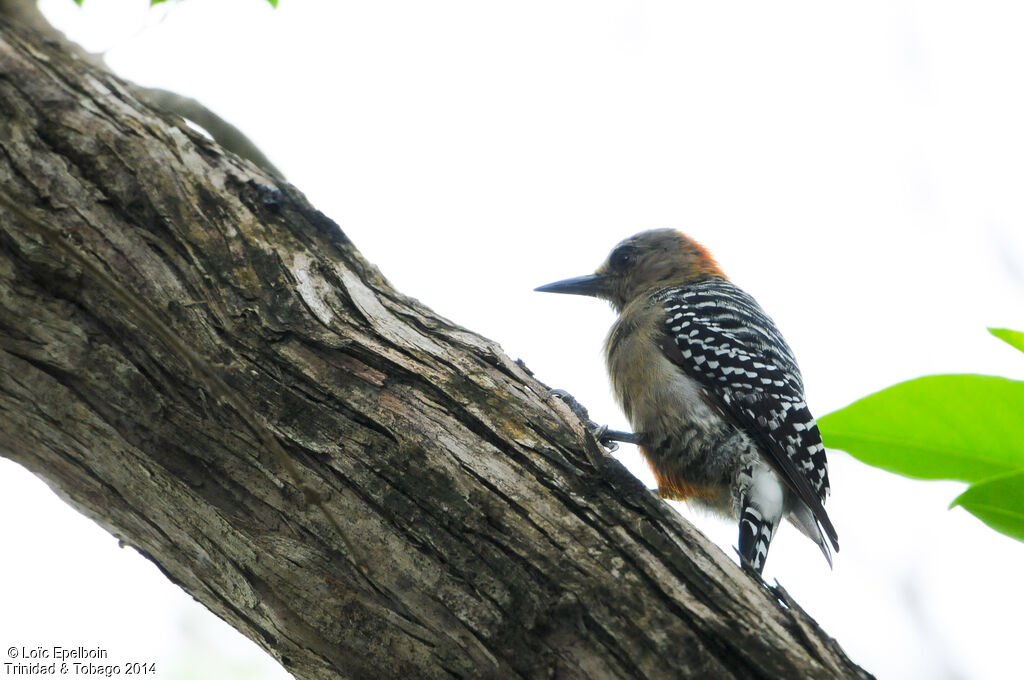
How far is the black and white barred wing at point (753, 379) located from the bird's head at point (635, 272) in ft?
2.57

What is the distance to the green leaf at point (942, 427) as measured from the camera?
2070 mm

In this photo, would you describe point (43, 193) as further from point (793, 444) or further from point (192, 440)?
point (793, 444)

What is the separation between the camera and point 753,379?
4.50 metres

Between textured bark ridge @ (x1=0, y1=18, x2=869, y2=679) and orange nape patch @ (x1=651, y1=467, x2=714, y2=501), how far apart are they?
2.00 metres

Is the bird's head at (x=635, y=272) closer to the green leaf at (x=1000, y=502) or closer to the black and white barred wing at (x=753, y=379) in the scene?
the black and white barred wing at (x=753, y=379)

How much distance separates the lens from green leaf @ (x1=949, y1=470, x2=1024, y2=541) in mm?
1920

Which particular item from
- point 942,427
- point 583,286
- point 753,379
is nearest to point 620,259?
point 583,286

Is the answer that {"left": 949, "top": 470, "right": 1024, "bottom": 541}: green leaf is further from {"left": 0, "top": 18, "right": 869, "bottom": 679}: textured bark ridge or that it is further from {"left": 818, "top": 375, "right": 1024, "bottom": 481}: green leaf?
{"left": 0, "top": 18, "right": 869, "bottom": 679}: textured bark ridge

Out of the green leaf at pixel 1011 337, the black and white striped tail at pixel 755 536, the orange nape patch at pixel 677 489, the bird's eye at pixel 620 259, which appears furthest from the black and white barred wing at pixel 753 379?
the green leaf at pixel 1011 337

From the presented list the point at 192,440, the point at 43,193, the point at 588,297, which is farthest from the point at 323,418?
the point at 588,297

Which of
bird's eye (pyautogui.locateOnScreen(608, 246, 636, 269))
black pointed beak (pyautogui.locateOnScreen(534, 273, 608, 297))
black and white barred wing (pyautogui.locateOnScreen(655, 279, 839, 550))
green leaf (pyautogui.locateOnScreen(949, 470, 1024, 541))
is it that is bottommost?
green leaf (pyautogui.locateOnScreen(949, 470, 1024, 541))

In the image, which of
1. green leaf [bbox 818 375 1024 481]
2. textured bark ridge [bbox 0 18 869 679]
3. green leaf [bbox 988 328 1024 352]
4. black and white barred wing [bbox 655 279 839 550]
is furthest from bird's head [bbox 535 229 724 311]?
green leaf [bbox 988 328 1024 352]

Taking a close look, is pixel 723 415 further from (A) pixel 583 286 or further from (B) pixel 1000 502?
(B) pixel 1000 502

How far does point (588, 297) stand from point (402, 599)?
166 inches
